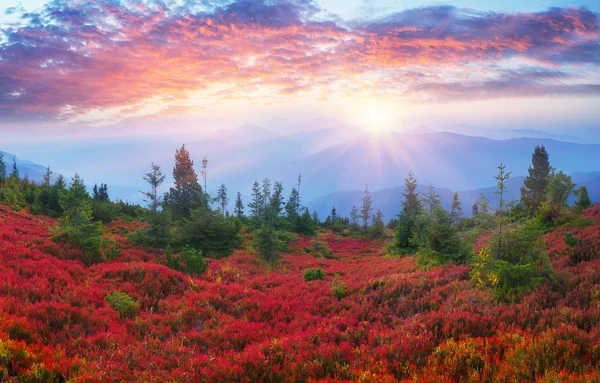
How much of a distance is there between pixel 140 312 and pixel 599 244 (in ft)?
55.9

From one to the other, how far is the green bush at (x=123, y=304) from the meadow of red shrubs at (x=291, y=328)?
79 mm

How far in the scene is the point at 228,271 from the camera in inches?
650

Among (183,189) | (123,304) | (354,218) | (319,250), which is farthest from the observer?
(354,218)

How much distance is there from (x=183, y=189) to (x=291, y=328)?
1539 inches

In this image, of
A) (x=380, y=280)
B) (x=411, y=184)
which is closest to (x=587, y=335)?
(x=380, y=280)

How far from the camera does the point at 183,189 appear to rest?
144 ft

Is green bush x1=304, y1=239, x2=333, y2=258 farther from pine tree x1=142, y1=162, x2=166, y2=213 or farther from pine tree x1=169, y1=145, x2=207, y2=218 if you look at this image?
pine tree x1=169, y1=145, x2=207, y2=218

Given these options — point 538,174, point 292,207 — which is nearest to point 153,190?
point 292,207

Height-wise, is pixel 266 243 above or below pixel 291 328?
above

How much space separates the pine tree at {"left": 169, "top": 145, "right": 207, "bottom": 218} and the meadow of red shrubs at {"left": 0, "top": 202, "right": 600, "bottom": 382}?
2919 centimetres

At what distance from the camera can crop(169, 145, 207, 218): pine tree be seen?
4241 cm

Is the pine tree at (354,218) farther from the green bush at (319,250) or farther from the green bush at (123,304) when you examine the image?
the green bush at (123,304)

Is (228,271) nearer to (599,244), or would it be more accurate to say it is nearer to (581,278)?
(581,278)

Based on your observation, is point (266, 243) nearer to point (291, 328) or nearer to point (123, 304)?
point (123, 304)
